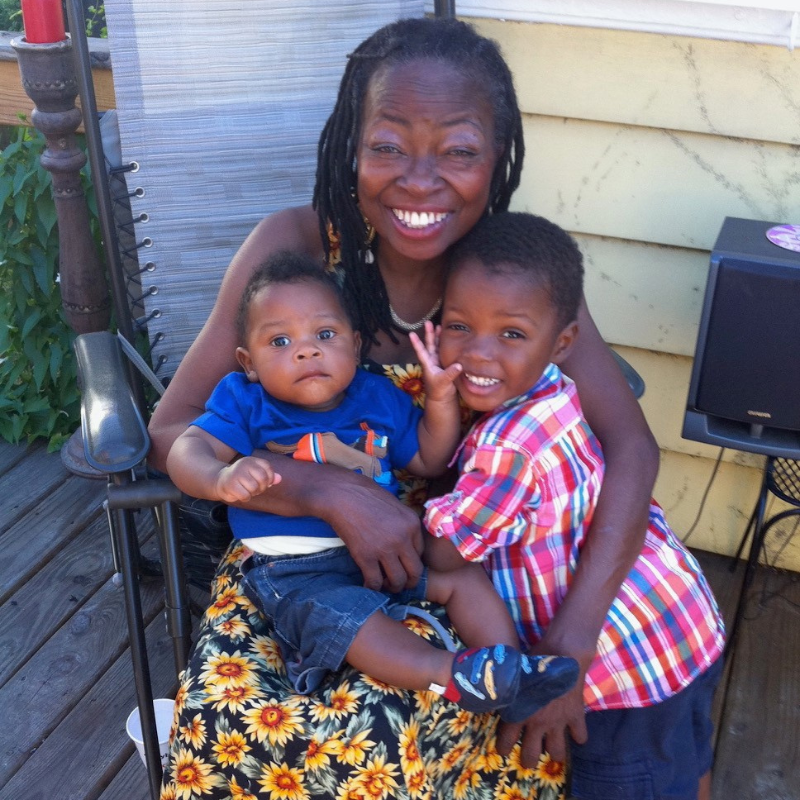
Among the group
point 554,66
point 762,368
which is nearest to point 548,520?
point 762,368

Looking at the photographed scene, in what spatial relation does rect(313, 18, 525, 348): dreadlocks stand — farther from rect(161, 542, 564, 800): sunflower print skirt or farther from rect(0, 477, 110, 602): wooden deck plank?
rect(0, 477, 110, 602): wooden deck plank

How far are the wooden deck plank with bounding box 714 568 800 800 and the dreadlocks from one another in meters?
1.24

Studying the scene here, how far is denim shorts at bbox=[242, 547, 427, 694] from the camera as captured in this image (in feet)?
4.81

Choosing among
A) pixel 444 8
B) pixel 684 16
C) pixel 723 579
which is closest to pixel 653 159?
pixel 684 16

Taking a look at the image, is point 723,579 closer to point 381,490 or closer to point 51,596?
point 381,490

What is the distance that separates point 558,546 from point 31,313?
2.09m

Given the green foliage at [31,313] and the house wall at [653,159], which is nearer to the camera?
the house wall at [653,159]

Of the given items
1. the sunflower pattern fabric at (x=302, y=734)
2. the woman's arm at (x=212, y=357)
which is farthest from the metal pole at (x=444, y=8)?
the sunflower pattern fabric at (x=302, y=734)

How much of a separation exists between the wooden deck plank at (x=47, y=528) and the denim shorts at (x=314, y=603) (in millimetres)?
1299

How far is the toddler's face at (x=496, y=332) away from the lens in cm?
157

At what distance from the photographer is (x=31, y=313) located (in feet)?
9.95

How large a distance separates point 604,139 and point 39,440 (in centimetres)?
214

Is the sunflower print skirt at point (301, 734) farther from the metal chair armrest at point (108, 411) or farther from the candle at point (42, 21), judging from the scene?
the candle at point (42, 21)

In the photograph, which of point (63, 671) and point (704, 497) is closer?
point (63, 671)
